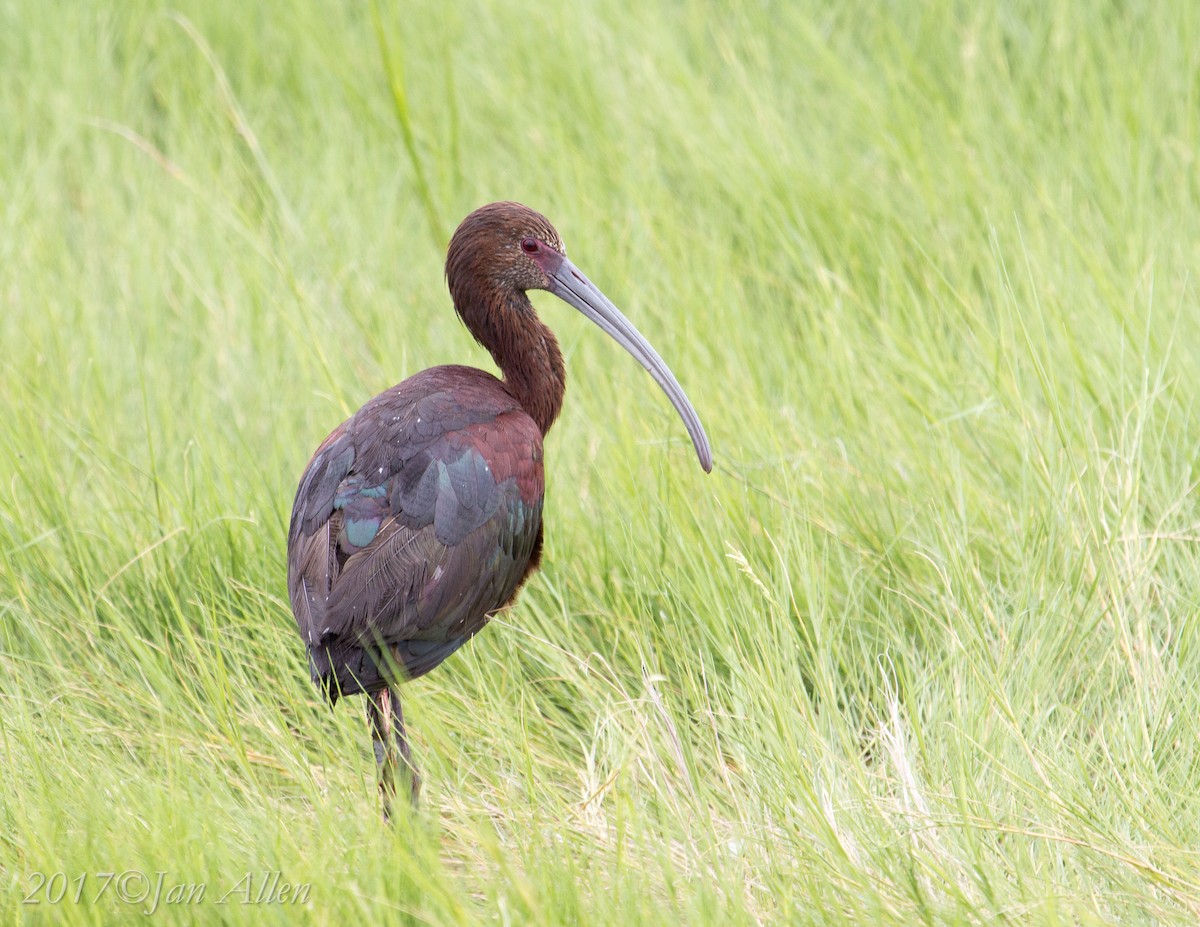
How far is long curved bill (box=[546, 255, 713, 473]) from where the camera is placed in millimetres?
3410

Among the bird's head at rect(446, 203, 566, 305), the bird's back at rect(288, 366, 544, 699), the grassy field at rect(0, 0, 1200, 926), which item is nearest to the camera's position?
the grassy field at rect(0, 0, 1200, 926)

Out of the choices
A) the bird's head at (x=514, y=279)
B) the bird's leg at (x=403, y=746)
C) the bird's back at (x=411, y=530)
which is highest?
the bird's head at (x=514, y=279)

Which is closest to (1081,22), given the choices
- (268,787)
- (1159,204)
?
(1159,204)

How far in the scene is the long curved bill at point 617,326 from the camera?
3.41m

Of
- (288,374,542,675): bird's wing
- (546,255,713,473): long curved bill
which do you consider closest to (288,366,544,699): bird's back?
(288,374,542,675): bird's wing

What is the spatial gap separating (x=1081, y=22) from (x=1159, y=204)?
3.57 feet

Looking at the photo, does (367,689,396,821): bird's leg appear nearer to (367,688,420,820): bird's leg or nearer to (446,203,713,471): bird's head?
(367,688,420,820): bird's leg

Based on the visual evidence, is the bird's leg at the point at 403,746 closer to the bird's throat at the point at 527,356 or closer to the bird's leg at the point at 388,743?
the bird's leg at the point at 388,743

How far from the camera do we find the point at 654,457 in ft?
12.4

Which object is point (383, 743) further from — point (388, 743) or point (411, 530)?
point (411, 530)

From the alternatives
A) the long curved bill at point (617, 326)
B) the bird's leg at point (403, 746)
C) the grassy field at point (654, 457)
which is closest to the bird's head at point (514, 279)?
the long curved bill at point (617, 326)

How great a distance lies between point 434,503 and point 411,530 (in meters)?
0.08

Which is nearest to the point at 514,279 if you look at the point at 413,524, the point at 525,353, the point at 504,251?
the point at 504,251

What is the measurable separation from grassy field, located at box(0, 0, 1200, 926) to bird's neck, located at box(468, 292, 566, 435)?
35cm
